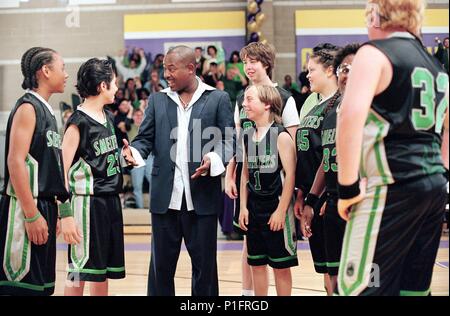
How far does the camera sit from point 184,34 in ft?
39.5

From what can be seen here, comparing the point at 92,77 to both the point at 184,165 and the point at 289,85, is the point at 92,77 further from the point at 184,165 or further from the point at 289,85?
the point at 289,85

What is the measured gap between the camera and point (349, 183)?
2496mm

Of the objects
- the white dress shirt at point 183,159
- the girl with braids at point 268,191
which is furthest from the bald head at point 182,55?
the girl with braids at point 268,191

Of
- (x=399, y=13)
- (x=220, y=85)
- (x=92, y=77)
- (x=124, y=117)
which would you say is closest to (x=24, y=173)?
(x=92, y=77)

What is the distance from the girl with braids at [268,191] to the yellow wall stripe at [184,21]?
787 cm

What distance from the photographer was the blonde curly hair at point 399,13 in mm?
2594

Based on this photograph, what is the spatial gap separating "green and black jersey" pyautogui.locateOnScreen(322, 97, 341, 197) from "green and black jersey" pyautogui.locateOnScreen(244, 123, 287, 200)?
39 centimetres

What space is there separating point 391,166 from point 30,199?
1.98 metres

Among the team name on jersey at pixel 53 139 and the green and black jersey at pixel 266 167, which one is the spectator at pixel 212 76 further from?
the team name on jersey at pixel 53 139

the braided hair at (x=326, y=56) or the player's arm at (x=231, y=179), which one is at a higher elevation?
the braided hair at (x=326, y=56)

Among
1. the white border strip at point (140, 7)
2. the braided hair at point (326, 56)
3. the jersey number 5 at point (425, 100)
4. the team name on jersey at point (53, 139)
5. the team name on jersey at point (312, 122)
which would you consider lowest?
the team name on jersey at point (53, 139)
